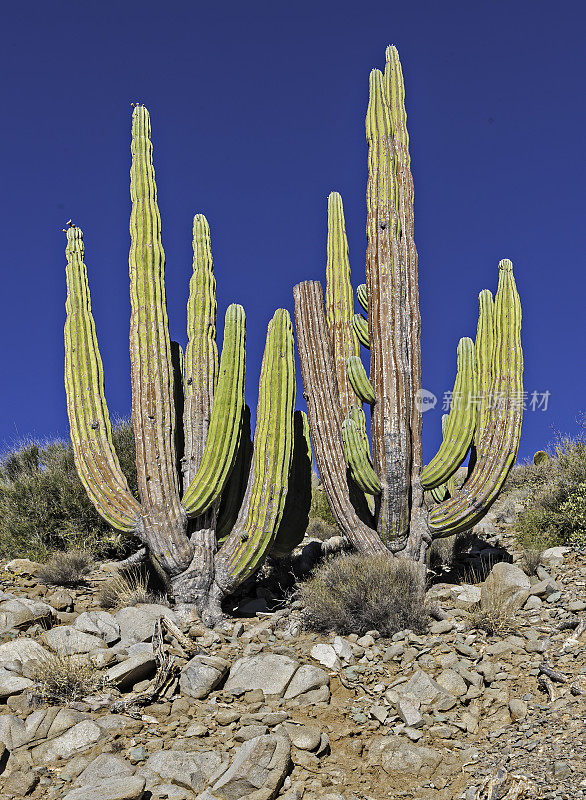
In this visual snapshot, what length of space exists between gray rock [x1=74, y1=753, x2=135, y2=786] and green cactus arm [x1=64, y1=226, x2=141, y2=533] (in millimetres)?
3798

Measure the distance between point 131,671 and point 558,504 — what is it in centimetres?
752

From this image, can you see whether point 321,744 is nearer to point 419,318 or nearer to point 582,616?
point 582,616

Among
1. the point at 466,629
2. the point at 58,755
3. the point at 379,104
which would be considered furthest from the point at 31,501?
the point at 379,104

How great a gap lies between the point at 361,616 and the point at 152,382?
3.90 meters

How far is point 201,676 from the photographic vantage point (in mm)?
6871

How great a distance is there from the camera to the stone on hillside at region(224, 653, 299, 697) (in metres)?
6.83

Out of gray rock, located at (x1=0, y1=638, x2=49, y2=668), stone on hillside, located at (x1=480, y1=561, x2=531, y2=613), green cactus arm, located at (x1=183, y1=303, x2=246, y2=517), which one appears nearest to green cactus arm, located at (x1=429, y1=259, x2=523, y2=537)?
stone on hillside, located at (x1=480, y1=561, x2=531, y2=613)

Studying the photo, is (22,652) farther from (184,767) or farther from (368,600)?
(368,600)

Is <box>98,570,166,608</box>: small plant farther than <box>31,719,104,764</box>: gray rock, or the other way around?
<box>98,570,166,608</box>: small plant

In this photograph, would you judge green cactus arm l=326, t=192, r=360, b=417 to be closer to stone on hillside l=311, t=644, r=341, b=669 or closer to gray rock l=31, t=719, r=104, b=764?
stone on hillside l=311, t=644, r=341, b=669

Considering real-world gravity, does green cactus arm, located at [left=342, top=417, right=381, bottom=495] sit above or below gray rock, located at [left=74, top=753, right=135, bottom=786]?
above

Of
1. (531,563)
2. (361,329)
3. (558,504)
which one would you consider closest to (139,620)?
(361,329)

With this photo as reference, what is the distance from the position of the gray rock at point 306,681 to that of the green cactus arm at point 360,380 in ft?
12.2

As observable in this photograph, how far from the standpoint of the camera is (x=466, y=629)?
8078 mm
